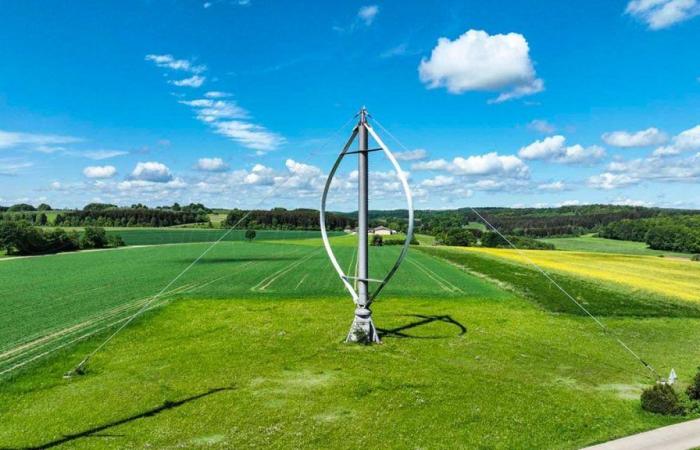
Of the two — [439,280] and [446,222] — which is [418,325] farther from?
[446,222]

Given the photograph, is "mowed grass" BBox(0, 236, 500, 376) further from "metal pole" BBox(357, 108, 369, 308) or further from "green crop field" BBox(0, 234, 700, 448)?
"metal pole" BBox(357, 108, 369, 308)

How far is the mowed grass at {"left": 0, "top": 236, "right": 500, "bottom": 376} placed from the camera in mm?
32750

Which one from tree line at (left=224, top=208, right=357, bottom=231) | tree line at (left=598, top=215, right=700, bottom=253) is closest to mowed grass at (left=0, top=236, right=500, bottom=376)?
tree line at (left=598, top=215, right=700, bottom=253)

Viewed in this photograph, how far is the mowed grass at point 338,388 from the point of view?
16.4m

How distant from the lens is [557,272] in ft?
210

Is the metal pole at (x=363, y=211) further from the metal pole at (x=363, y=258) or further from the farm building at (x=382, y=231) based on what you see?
the farm building at (x=382, y=231)

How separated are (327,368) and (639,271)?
66.3 meters

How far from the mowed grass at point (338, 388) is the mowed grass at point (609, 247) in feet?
290

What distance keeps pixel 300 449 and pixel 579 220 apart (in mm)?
197011

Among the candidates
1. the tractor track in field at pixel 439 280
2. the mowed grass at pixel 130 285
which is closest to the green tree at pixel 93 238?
the mowed grass at pixel 130 285

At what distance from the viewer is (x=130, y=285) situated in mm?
55344

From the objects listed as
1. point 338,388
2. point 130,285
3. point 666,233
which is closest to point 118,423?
point 338,388

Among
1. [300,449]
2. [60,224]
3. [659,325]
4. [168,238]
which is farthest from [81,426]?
[60,224]

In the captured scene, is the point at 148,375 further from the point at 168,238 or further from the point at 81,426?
the point at 168,238
